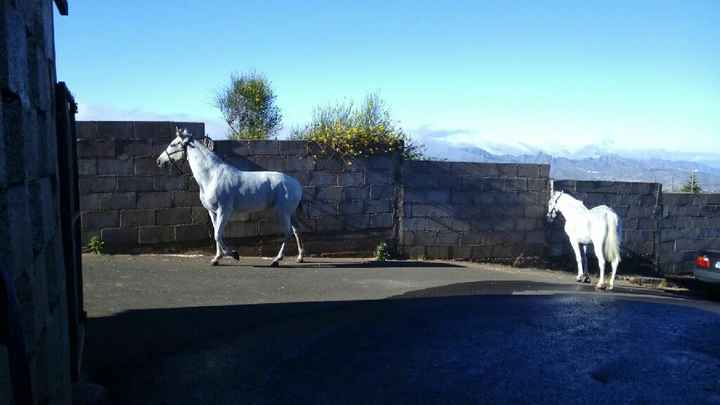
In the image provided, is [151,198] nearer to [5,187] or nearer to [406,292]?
[406,292]

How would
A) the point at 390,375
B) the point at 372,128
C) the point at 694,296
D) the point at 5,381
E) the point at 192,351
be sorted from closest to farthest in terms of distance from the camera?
the point at 5,381 < the point at 390,375 < the point at 192,351 < the point at 694,296 < the point at 372,128

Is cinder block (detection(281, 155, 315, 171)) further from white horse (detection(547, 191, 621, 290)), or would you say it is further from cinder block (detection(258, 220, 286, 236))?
white horse (detection(547, 191, 621, 290))

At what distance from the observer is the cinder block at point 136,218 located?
32.1ft

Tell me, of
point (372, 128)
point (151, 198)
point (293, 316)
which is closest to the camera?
point (293, 316)

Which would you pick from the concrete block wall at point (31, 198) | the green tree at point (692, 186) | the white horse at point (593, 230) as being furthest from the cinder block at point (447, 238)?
the concrete block wall at point (31, 198)

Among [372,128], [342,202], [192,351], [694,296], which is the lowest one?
[694,296]

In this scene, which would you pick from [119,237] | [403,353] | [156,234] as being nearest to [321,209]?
[156,234]

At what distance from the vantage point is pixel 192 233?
10.2 meters

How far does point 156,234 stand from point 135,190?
2.75 ft

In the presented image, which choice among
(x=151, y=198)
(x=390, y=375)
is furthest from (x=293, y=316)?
(x=151, y=198)

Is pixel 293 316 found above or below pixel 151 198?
below

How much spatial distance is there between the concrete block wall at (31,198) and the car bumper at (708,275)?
1027cm

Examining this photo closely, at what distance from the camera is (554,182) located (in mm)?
12188

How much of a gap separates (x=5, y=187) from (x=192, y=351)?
3.72 m
